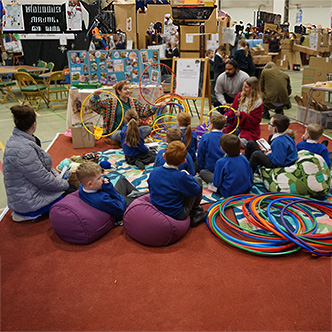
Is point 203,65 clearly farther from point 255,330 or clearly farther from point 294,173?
point 255,330

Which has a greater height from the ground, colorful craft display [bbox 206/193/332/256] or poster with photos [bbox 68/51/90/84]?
poster with photos [bbox 68/51/90/84]

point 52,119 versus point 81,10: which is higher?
point 81,10

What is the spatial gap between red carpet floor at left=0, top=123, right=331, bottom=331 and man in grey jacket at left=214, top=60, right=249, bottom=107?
3.75 m

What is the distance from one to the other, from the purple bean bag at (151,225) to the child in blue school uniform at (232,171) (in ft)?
2.79

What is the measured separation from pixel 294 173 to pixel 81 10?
12710 mm

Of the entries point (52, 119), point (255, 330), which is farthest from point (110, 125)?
point (255, 330)

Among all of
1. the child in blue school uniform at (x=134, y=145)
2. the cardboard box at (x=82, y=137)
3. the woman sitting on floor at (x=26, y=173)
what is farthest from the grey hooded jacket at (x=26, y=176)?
the cardboard box at (x=82, y=137)

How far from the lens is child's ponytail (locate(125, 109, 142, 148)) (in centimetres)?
437

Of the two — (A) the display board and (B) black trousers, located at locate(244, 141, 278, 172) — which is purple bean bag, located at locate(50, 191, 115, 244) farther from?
(A) the display board

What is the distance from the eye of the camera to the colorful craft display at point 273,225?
274cm

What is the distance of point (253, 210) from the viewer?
Answer: 10.4 ft

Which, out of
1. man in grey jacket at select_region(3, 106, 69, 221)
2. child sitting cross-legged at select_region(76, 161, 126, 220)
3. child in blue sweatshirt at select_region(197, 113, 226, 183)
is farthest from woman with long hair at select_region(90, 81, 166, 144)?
child sitting cross-legged at select_region(76, 161, 126, 220)

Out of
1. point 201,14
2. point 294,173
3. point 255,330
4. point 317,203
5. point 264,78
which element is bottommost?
point 255,330

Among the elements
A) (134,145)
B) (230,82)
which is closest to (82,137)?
(134,145)
